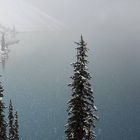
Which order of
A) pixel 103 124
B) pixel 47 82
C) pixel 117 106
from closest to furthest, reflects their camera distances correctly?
pixel 103 124 < pixel 117 106 < pixel 47 82

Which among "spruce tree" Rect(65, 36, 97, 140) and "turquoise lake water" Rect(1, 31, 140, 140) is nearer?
"spruce tree" Rect(65, 36, 97, 140)

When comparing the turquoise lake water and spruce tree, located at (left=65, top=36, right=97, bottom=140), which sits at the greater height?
the turquoise lake water

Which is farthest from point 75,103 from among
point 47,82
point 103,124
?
point 47,82

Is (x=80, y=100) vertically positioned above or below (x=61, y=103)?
below

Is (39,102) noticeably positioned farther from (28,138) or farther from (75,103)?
(75,103)

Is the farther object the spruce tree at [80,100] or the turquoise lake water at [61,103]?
the turquoise lake water at [61,103]

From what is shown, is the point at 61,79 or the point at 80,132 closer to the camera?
A: the point at 80,132

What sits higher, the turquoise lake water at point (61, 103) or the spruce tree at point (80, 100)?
the turquoise lake water at point (61, 103)

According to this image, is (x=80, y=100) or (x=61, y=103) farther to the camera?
(x=61, y=103)
